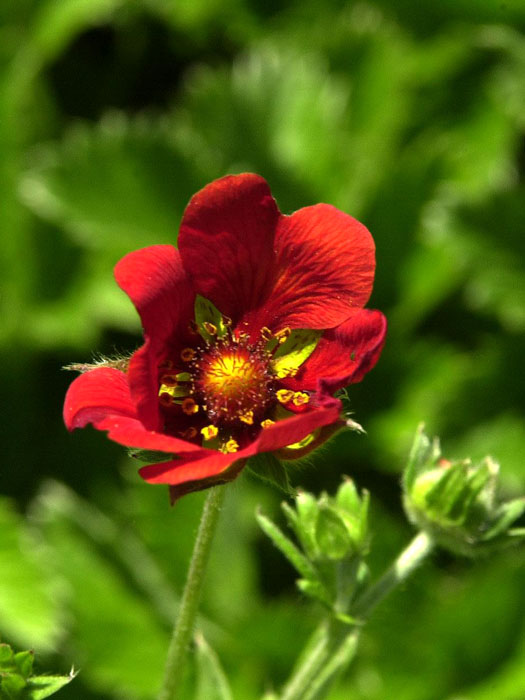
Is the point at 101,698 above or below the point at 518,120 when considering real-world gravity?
below

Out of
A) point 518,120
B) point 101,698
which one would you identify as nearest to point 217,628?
point 101,698

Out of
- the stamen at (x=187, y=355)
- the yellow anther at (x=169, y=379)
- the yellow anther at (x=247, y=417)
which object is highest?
the stamen at (x=187, y=355)

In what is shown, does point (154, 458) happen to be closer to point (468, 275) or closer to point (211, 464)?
point (211, 464)

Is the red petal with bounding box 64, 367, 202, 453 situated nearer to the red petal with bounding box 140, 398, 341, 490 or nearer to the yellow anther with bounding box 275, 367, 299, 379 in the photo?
the red petal with bounding box 140, 398, 341, 490

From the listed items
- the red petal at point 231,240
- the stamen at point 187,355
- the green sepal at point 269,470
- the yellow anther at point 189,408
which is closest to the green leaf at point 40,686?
the green sepal at point 269,470

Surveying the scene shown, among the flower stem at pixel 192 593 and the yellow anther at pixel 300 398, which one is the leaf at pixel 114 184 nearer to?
the yellow anther at pixel 300 398

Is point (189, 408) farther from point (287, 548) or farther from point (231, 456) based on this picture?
point (231, 456)

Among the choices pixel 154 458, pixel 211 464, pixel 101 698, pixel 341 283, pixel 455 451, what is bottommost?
pixel 101 698
